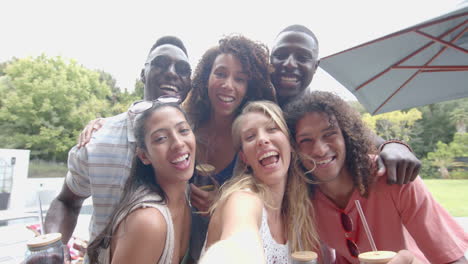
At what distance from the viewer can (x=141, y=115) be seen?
7.37ft

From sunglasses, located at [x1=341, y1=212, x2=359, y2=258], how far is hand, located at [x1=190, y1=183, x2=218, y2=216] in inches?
41.2

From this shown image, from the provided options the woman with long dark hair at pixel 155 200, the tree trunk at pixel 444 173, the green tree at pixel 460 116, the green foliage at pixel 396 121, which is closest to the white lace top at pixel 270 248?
the woman with long dark hair at pixel 155 200

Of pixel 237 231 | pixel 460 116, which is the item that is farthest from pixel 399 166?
pixel 460 116

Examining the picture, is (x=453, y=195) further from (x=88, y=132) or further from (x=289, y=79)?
(x=88, y=132)

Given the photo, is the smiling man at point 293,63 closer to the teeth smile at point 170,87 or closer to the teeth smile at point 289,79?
the teeth smile at point 289,79

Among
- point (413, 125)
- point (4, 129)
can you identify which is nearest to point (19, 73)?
point (4, 129)

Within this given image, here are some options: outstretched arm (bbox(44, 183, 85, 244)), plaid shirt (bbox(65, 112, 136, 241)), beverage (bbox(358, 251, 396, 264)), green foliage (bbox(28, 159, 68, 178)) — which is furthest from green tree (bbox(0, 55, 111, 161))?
beverage (bbox(358, 251, 396, 264))

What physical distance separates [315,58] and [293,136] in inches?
50.5

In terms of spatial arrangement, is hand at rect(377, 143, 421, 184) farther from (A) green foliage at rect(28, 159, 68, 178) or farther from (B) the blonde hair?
(A) green foliage at rect(28, 159, 68, 178)

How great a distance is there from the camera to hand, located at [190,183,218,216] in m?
2.34

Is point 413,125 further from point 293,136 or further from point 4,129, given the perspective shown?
point 4,129

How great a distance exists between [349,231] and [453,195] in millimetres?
21832

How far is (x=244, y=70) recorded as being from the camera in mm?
2973

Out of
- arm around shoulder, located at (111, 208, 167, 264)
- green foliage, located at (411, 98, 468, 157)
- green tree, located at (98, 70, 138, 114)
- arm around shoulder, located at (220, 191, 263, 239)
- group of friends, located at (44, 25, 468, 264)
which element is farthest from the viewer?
green foliage, located at (411, 98, 468, 157)
